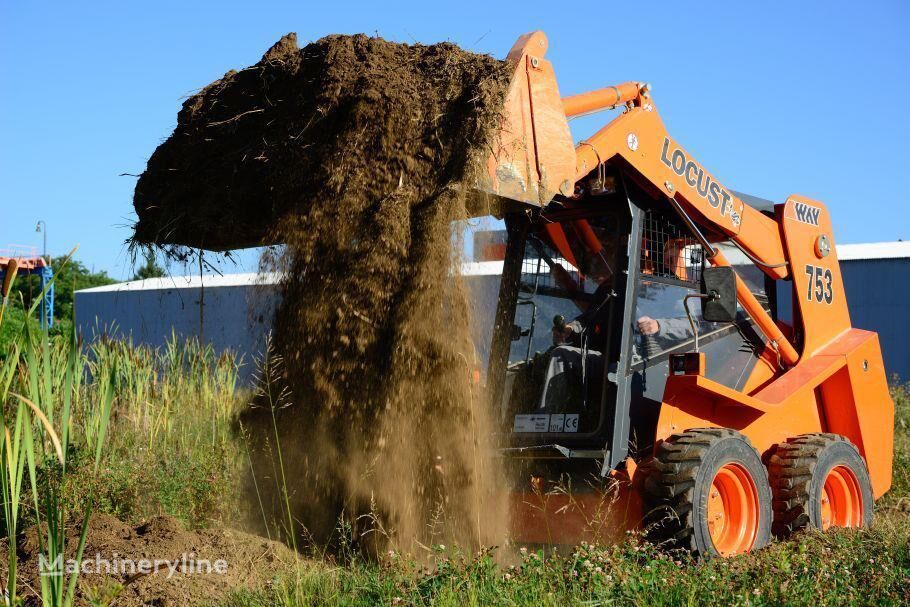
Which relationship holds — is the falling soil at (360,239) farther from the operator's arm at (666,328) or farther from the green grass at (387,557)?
the operator's arm at (666,328)

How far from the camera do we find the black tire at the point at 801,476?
5773 millimetres

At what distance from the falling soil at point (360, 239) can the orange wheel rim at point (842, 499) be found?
8.42 feet

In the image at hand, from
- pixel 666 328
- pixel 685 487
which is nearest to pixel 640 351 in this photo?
pixel 666 328

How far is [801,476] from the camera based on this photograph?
584cm

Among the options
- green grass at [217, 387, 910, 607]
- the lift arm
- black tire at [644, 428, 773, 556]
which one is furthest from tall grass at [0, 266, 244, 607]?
black tire at [644, 428, 773, 556]

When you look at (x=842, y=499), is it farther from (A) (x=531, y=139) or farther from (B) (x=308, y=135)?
(B) (x=308, y=135)

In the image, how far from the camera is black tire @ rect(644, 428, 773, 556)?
16.1 ft

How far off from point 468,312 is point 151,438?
3667mm

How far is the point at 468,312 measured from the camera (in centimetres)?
486

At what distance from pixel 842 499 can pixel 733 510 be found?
1439 millimetres

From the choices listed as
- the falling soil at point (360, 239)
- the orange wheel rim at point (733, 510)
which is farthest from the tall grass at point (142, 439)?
the orange wheel rim at point (733, 510)

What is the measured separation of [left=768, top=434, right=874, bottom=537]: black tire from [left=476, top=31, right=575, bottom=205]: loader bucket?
248 cm

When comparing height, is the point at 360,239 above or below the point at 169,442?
above

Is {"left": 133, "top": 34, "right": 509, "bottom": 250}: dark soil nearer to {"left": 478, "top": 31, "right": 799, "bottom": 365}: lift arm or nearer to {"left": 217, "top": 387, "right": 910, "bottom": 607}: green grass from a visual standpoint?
{"left": 478, "top": 31, "right": 799, "bottom": 365}: lift arm
